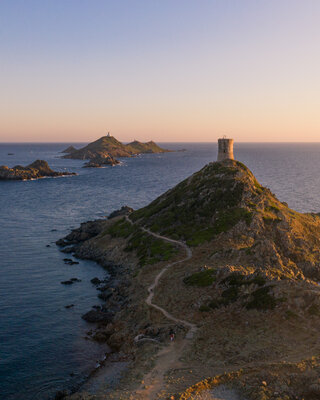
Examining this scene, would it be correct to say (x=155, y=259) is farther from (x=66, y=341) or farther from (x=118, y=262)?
(x=66, y=341)

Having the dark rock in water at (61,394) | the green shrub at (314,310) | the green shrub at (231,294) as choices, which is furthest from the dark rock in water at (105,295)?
the green shrub at (314,310)

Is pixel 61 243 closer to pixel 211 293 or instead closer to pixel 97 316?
pixel 97 316

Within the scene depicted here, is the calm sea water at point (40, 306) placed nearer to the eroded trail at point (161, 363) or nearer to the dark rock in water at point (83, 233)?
the dark rock in water at point (83, 233)

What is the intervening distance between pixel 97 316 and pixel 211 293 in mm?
18005

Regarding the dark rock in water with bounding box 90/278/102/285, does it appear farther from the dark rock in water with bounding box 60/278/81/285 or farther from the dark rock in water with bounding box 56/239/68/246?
the dark rock in water with bounding box 56/239/68/246

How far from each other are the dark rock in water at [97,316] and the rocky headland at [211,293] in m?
0.16

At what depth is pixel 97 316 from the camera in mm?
58250

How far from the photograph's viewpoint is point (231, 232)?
78.3 m

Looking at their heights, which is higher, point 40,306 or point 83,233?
point 83,233

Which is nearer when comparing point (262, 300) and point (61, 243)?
point (262, 300)

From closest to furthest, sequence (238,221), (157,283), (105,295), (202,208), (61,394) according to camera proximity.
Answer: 1. (61,394)
2. (157,283)
3. (105,295)
4. (238,221)
5. (202,208)

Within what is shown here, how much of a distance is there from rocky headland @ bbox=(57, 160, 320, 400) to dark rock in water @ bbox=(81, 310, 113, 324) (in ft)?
0.51

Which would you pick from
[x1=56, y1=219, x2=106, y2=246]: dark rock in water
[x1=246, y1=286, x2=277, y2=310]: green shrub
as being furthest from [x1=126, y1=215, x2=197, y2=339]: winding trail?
[x1=56, y1=219, x2=106, y2=246]: dark rock in water

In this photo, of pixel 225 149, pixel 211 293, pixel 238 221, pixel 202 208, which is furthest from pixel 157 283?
pixel 225 149
